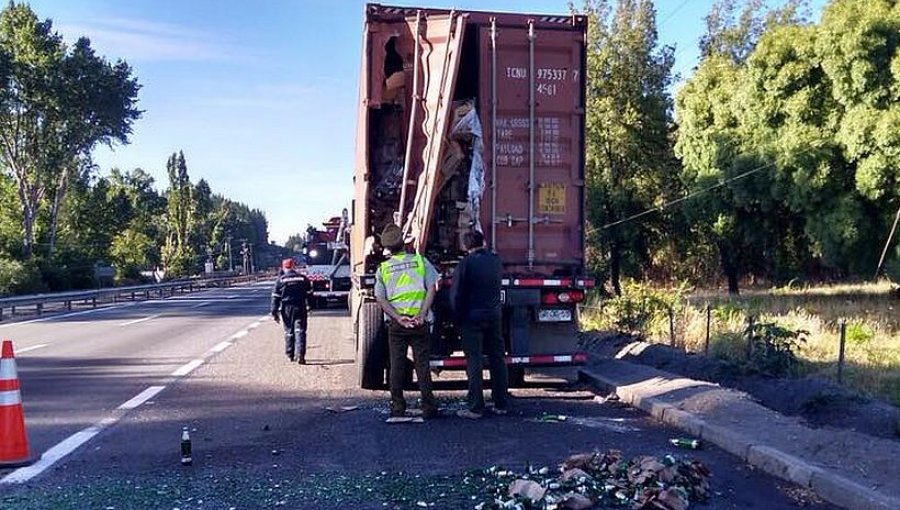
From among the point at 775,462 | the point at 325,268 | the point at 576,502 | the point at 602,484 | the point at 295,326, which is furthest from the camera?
the point at 325,268

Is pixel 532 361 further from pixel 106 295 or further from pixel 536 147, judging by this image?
pixel 106 295

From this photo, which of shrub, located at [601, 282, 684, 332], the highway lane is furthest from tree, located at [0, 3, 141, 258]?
shrub, located at [601, 282, 684, 332]

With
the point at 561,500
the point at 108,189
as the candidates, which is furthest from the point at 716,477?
the point at 108,189

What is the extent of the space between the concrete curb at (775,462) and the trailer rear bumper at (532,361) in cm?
84

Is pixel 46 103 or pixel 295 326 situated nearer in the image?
pixel 295 326

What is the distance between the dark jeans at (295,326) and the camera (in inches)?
568

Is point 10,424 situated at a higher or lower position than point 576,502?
higher

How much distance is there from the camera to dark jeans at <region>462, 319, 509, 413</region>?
9.34 m

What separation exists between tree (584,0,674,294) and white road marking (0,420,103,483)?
897 inches

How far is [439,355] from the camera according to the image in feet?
33.4

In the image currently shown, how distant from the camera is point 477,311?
Result: 9.39 metres

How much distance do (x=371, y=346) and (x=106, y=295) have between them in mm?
35825

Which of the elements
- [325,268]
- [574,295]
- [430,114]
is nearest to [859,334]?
[574,295]

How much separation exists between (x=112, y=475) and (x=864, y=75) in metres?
19.3
